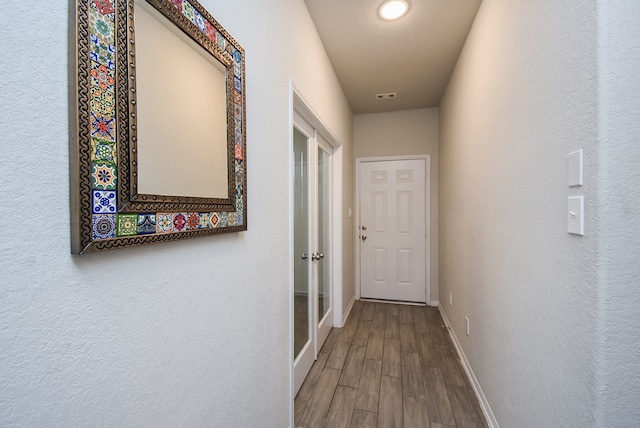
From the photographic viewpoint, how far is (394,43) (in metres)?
2.33

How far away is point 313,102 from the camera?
211 cm


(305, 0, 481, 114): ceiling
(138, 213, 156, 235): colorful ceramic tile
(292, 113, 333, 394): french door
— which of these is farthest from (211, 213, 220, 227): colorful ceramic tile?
(305, 0, 481, 114): ceiling

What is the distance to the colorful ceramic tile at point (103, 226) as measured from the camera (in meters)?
0.55

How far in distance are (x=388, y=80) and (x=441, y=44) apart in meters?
0.69

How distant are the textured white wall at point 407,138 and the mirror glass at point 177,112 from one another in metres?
3.21

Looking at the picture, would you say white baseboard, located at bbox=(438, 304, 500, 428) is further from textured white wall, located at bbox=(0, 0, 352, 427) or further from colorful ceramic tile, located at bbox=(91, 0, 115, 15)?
colorful ceramic tile, located at bbox=(91, 0, 115, 15)

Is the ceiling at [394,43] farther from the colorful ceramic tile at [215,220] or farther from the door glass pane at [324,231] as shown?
the colorful ceramic tile at [215,220]

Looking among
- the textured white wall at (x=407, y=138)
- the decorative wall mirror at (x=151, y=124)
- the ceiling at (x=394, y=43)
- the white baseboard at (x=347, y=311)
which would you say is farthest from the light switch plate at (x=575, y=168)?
the textured white wall at (x=407, y=138)

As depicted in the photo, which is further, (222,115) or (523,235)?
(523,235)

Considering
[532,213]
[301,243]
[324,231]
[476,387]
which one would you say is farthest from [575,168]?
[324,231]

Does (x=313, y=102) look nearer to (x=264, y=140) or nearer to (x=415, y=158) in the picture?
(x=264, y=140)

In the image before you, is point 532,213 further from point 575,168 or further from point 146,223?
point 146,223

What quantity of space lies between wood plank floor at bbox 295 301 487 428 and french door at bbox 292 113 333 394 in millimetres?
170

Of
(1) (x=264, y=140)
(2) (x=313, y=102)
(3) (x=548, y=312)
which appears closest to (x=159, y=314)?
(1) (x=264, y=140)
